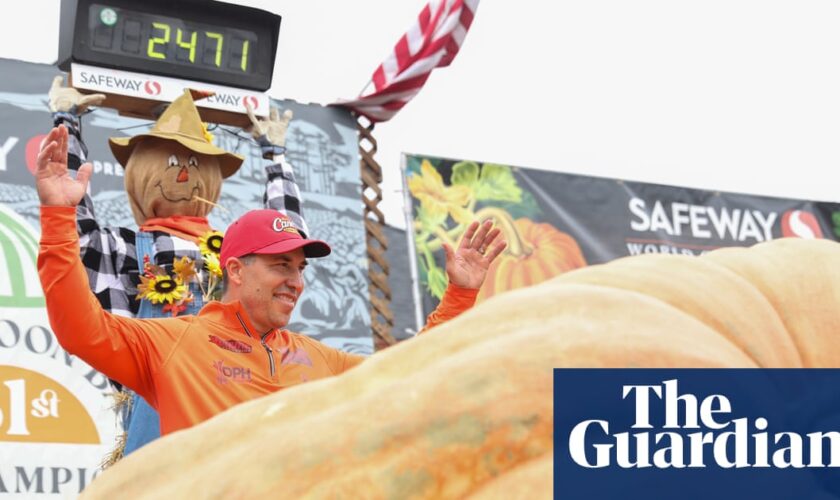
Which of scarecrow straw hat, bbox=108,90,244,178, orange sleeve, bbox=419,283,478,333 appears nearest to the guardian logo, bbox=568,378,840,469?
orange sleeve, bbox=419,283,478,333

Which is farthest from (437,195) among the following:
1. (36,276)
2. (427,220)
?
(36,276)

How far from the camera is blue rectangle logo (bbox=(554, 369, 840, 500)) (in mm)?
1307

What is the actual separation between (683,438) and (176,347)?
1.40m

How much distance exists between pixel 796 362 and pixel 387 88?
695 centimetres

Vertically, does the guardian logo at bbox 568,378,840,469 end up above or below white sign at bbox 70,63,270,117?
below

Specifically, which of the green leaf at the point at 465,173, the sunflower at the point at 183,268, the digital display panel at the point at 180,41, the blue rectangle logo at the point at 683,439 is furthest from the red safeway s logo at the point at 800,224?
the blue rectangle logo at the point at 683,439

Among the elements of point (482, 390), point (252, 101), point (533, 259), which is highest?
point (533, 259)

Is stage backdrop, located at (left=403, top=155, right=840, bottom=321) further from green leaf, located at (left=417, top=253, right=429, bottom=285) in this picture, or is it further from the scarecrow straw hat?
the scarecrow straw hat

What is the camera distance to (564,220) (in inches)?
361

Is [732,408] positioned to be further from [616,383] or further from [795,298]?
[795,298]

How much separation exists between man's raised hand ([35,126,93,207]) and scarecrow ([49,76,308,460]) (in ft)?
2.74

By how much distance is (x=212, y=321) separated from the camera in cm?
261

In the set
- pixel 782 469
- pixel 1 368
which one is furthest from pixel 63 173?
pixel 1 368

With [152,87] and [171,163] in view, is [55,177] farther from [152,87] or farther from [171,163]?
[152,87]
